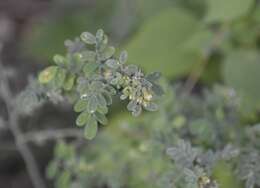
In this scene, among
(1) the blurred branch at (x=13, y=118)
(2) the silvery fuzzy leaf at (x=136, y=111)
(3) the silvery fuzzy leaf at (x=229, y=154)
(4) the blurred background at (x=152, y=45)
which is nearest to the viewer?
(2) the silvery fuzzy leaf at (x=136, y=111)

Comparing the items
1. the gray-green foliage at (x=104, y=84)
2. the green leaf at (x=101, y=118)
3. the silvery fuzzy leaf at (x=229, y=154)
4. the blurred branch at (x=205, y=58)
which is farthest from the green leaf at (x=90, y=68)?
the blurred branch at (x=205, y=58)

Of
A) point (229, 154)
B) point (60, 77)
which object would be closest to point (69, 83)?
point (60, 77)

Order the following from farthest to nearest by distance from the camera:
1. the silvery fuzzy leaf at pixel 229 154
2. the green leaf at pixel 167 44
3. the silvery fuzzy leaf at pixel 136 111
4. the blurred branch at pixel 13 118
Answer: the green leaf at pixel 167 44, the blurred branch at pixel 13 118, the silvery fuzzy leaf at pixel 229 154, the silvery fuzzy leaf at pixel 136 111

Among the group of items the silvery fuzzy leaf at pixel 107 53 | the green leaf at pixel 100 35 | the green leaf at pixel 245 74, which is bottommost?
the silvery fuzzy leaf at pixel 107 53

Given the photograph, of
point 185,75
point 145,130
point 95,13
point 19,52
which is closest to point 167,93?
point 145,130

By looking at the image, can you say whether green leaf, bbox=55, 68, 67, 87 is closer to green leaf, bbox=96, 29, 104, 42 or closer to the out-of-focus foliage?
green leaf, bbox=96, 29, 104, 42

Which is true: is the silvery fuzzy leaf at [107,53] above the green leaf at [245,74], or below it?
below

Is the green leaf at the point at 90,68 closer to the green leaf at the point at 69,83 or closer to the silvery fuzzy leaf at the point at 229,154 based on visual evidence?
the green leaf at the point at 69,83
